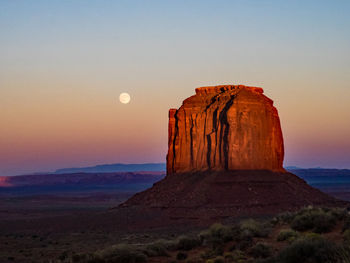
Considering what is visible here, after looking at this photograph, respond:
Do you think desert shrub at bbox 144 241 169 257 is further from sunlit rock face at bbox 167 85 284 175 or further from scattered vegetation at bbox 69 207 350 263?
sunlit rock face at bbox 167 85 284 175

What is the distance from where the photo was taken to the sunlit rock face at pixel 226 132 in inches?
2308

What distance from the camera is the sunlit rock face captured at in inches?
2308

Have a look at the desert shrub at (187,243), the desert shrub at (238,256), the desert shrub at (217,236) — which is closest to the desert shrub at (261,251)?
the desert shrub at (238,256)

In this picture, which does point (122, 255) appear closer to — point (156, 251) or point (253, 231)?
point (156, 251)

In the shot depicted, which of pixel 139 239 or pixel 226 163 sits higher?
pixel 226 163

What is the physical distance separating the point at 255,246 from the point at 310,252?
13.5 ft

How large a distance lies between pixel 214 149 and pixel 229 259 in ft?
136

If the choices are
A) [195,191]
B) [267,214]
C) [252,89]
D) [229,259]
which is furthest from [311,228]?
[252,89]

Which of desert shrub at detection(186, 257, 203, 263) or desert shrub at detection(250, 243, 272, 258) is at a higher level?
desert shrub at detection(250, 243, 272, 258)

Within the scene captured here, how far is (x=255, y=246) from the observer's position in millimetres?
19297

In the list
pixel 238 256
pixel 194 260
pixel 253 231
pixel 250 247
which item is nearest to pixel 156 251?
pixel 194 260

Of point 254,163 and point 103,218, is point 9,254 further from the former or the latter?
point 254,163

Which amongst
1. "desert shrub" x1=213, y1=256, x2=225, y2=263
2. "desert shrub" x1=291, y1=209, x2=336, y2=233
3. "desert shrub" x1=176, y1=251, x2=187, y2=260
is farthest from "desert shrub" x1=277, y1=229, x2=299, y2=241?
"desert shrub" x1=176, y1=251, x2=187, y2=260

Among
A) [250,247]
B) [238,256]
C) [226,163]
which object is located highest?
[226,163]
